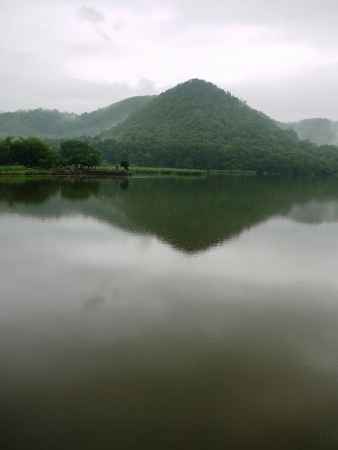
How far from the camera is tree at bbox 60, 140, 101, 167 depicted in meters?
89.1

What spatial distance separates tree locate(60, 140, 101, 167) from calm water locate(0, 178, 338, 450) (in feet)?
221

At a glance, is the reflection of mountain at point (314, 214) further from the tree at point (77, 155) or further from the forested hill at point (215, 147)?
the forested hill at point (215, 147)

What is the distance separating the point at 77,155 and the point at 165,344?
8381 centimetres

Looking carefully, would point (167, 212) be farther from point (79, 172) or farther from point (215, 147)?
point (215, 147)

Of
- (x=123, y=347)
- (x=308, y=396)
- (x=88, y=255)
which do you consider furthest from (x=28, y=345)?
(x=88, y=255)

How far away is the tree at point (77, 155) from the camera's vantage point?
89.1m

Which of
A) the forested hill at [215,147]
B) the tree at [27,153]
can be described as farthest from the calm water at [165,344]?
the forested hill at [215,147]

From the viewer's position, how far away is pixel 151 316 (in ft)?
41.9

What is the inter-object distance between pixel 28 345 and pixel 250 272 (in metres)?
11.4

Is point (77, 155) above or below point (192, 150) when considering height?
below

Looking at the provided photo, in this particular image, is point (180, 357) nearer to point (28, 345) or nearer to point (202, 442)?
point (202, 442)

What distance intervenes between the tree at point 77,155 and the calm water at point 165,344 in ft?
221

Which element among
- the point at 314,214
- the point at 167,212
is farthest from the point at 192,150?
the point at 167,212

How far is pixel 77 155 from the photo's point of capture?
292 feet
